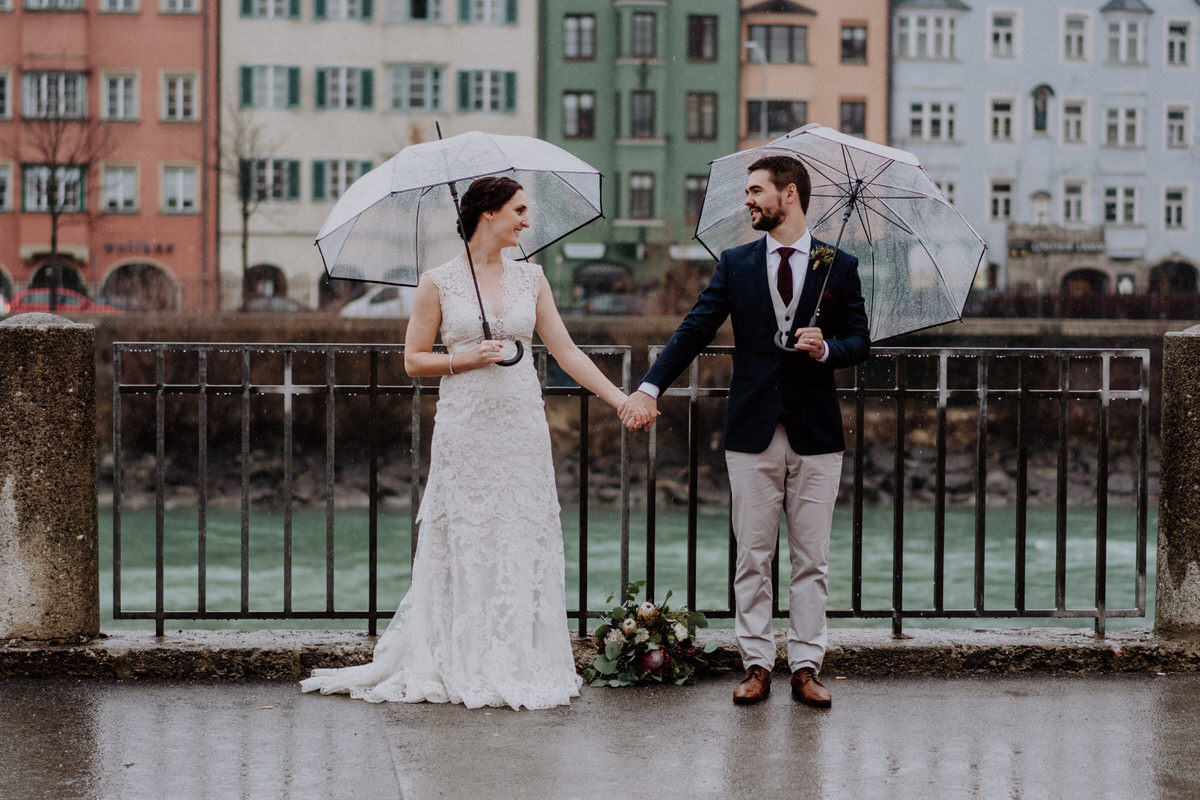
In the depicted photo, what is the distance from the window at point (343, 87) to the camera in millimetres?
48156

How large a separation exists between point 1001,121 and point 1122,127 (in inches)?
178

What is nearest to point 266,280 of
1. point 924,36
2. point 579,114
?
point 579,114

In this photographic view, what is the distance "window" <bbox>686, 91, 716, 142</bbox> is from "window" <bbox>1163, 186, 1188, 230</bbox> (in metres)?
16.3

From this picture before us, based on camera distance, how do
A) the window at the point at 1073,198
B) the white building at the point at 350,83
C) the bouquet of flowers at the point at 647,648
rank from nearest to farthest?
1. the bouquet of flowers at the point at 647,648
2. the white building at the point at 350,83
3. the window at the point at 1073,198

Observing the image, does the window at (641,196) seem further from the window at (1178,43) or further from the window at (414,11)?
the window at (1178,43)

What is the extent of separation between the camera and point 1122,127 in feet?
170

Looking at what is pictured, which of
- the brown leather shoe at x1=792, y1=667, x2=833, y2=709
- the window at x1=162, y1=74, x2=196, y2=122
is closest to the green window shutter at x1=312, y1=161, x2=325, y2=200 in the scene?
the window at x1=162, y1=74, x2=196, y2=122

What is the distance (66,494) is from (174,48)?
45.2 m

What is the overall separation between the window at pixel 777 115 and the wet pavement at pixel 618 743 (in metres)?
45.6

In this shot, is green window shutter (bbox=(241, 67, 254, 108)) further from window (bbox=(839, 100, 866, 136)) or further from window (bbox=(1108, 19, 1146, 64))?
window (bbox=(1108, 19, 1146, 64))

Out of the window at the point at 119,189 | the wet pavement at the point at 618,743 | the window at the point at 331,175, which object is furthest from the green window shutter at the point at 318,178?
the wet pavement at the point at 618,743

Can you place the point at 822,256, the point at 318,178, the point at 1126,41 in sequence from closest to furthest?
the point at 822,256, the point at 318,178, the point at 1126,41

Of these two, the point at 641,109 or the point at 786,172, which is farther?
the point at 641,109

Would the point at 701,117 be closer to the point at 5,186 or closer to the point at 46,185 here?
the point at 46,185
